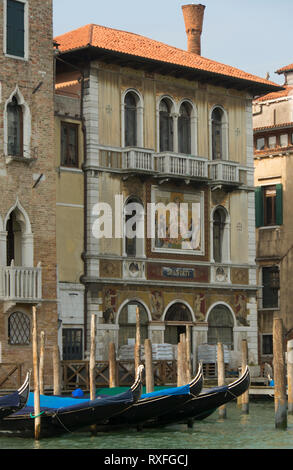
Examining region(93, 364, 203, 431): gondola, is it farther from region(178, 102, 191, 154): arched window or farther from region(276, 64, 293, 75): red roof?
region(276, 64, 293, 75): red roof

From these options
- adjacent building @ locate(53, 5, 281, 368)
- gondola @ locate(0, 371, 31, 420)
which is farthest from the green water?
adjacent building @ locate(53, 5, 281, 368)

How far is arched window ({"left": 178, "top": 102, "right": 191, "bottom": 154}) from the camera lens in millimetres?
39125

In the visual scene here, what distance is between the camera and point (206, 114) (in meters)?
39.8

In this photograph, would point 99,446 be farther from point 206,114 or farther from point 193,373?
point 206,114

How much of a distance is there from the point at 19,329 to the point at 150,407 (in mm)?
6033

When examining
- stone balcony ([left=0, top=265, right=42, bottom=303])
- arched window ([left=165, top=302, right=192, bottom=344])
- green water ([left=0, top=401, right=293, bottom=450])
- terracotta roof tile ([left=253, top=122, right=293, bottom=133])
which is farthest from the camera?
terracotta roof tile ([left=253, top=122, right=293, bottom=133])

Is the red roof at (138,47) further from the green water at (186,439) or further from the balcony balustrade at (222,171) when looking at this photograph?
the green water at (186,439)

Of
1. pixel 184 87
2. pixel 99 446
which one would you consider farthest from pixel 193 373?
pixel 99 446

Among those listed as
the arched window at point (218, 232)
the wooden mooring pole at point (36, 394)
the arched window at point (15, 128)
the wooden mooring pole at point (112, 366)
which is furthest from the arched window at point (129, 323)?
the wooden mooring pole at point (36, 394)

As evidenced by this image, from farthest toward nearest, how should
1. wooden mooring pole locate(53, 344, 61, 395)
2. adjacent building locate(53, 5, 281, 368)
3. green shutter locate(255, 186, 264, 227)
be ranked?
green shutter locate(255, 186, 264, 227) → adjacent building locate(53, 5, 281, 368) → wooden mooring pole locate(53, 344, 61, 395)

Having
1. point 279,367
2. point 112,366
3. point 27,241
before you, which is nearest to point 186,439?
point 279,367

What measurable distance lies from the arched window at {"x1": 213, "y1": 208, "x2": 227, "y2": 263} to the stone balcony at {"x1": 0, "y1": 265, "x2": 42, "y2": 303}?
7.82m

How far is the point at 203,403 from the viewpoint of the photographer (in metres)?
29.3
